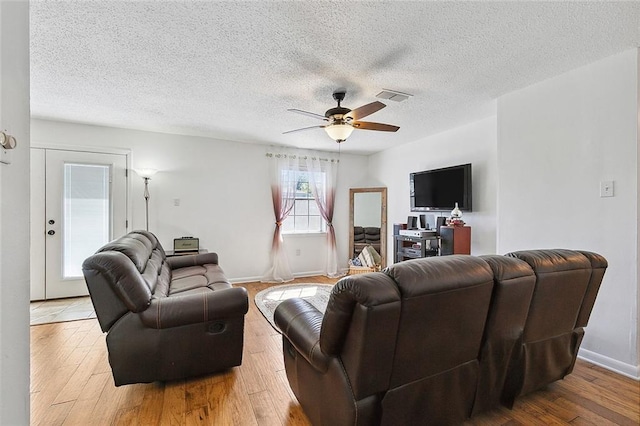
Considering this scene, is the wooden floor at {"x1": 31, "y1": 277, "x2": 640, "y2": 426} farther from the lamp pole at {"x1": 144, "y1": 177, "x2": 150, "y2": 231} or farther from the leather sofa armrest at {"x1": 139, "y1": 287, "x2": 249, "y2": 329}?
the lamp pole at {"x1": 144, "y1": 177, "x2": 150, "y2": 231}

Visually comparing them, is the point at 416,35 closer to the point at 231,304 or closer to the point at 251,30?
the point at 251,30

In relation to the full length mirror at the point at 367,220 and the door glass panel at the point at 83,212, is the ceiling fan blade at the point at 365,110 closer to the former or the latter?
the full length mirror at the point at 367,220

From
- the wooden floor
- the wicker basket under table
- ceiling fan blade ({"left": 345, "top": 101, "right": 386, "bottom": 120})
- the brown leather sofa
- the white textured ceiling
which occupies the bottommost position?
the wooden floor

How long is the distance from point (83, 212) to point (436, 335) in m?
4.72

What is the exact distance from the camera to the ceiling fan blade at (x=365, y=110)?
2410 millimetres

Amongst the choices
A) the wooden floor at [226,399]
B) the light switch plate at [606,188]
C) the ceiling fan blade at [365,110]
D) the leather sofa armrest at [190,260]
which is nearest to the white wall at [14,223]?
the wooden floor at [226,399]

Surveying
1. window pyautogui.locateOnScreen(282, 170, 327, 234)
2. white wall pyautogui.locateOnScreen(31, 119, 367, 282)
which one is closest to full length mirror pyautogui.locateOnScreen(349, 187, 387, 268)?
window pyautogui.locateOnScreen(282, 170, 327, 234)

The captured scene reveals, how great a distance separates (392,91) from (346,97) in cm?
54

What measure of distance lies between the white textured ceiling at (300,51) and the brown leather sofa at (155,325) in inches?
58.7

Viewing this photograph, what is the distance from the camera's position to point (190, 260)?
146 inches

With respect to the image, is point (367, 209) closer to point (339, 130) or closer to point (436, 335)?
point (339, 130)

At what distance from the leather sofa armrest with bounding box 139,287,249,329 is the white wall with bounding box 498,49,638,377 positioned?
275cm

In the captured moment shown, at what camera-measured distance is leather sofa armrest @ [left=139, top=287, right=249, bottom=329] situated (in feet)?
6.14

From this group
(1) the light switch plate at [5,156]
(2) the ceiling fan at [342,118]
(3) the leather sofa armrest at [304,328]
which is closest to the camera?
(1) the light switch plate at [5,156]
